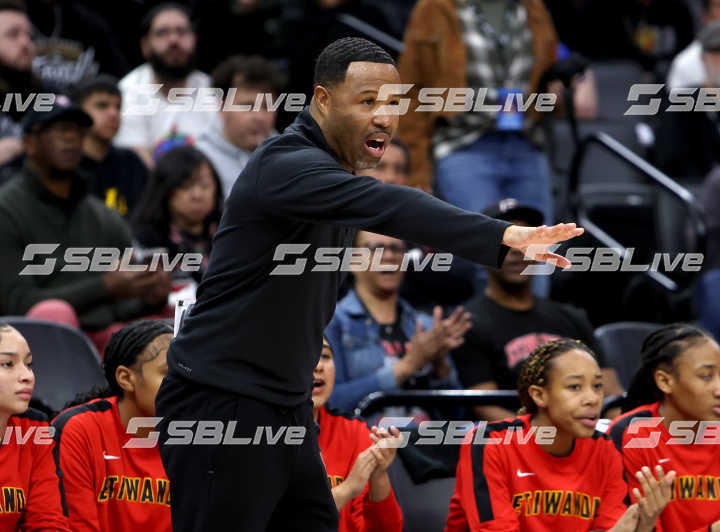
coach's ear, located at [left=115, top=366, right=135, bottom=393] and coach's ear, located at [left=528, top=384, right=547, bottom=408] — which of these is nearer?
coach's ear, located at [left=115, top=366, right=135, bottom=393]

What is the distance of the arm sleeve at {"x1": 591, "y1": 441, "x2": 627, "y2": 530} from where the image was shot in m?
4.16

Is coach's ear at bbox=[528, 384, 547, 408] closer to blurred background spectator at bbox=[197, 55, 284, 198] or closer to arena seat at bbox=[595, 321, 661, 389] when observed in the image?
arena seat at bbox=[595, 321, 661, 389]

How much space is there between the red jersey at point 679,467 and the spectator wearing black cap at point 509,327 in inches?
33.7

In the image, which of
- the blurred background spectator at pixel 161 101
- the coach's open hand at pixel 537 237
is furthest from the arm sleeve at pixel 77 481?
the blurred background spectator at pixel 161 101

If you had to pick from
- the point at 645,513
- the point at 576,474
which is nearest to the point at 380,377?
the point at 576,474

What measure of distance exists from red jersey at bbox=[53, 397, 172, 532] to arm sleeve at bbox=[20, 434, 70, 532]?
63 millimetres

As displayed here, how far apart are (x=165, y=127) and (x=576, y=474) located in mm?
4447

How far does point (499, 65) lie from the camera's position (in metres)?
6.93

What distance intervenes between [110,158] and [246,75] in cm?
100

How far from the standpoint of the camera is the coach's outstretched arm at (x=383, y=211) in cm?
257

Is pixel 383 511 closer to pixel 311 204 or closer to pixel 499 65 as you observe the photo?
pixel 311 204
